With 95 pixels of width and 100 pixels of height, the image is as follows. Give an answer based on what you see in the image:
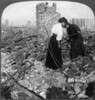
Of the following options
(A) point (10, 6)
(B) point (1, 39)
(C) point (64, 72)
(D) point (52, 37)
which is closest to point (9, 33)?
(B) point (1, 39)

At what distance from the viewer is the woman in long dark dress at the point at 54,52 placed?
11.1ft

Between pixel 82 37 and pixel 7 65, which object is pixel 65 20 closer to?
pixel 82 37

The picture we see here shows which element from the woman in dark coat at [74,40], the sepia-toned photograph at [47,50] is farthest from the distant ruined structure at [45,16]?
the woman in dark coat at [74,40]

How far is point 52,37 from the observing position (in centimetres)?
339

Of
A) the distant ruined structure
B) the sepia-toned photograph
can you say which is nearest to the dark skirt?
the sepia-toned photograph

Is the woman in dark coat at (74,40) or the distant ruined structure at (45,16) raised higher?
the distant ruined structure at (45,16)

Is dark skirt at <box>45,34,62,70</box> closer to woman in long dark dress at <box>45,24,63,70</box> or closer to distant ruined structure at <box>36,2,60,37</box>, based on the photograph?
woman in long dark dress at <box>45,24,63,70</box>

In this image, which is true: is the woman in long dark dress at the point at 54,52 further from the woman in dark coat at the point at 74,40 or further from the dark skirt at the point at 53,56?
the woman in dark coat at the point at 74,40

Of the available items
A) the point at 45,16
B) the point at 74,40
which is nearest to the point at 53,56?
the point at 74,40

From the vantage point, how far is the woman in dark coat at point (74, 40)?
3.40m

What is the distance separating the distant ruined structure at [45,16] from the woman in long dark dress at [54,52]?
0.08 m

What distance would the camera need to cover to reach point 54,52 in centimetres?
337

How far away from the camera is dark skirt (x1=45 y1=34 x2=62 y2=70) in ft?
11.1

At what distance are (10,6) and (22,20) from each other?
0.76 feet
